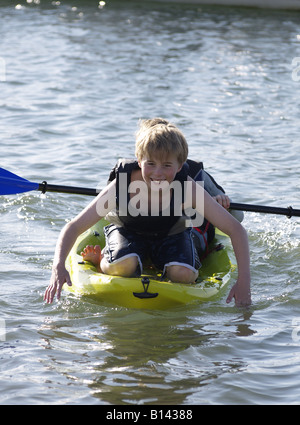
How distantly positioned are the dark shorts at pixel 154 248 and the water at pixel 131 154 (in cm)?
27

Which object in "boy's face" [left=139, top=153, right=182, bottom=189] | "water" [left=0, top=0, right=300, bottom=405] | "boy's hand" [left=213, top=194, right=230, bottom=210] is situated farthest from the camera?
"boy's hand" [left=213, top=194, right=230, bottom=210]

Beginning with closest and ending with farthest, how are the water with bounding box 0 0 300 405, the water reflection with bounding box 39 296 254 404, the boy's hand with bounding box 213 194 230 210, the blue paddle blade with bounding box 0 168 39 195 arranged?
the water reflection with bounding box 39 296 254 404 < the water with bounding box 0 0 300 405 < the boy's hand with bounding box 213 194 230 210 < the blue paddle blade with bounding box 0 168 39 195

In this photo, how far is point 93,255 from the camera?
414 cm

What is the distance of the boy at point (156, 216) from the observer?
12.0 feet

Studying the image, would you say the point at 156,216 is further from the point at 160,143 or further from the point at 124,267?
the point at 160,143

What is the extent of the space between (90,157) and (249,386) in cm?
406

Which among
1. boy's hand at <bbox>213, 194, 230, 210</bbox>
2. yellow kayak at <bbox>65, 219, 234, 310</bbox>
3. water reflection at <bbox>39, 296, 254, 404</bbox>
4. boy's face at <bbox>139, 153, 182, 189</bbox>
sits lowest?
water reflection at <bbox>39, 296, 254, 404</bbox>

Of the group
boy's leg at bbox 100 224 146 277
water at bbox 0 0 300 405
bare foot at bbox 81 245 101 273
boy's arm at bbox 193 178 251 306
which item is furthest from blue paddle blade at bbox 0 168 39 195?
boy's arm at bbox 193 178 251 306

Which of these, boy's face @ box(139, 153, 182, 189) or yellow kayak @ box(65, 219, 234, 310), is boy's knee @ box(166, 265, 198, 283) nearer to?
Answer: yellow kayak @ box(65, 219, 234, 310)

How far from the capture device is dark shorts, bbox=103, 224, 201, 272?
12.8 feet

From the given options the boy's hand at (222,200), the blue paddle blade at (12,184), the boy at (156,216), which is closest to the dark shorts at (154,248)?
the boy at (156,216)


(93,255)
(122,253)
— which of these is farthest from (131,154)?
(122,253)

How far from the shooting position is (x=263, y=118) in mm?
8492

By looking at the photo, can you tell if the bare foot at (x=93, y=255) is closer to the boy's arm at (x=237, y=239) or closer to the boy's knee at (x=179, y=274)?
the boy's knee at (x=179, y=274)
